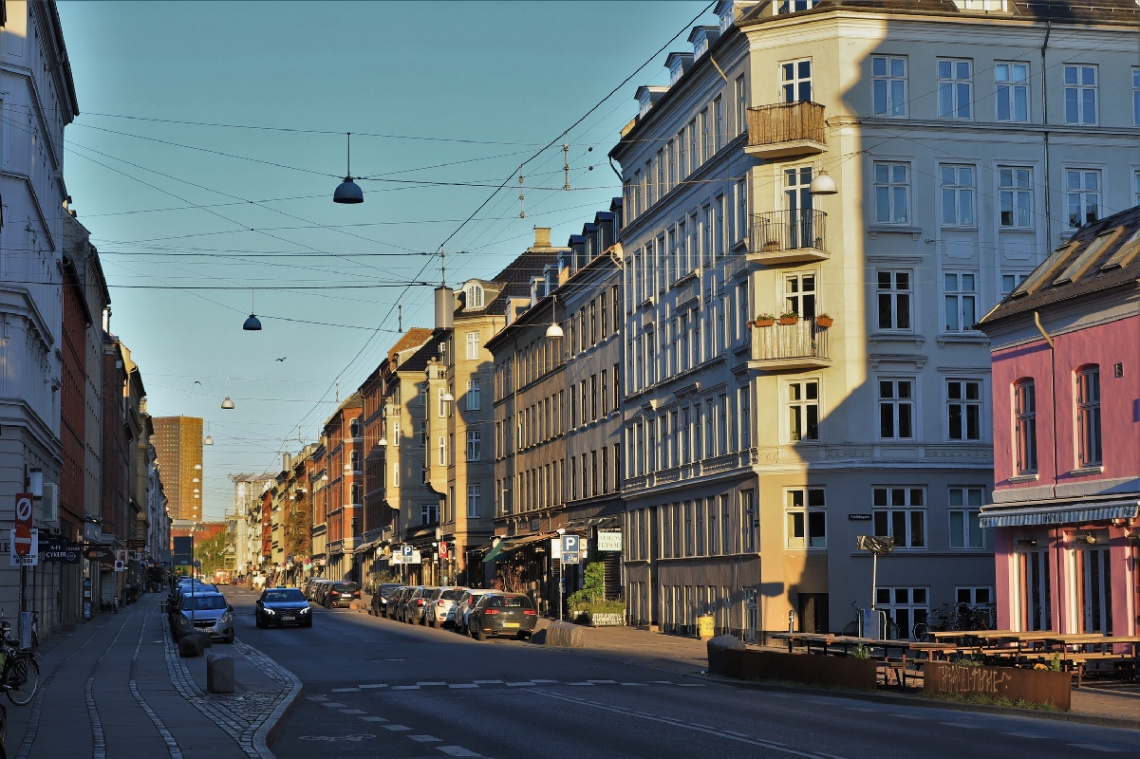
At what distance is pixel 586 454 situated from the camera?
6481 centimetres

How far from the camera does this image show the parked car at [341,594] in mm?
86125

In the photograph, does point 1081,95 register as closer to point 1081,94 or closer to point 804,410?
point 1081,94

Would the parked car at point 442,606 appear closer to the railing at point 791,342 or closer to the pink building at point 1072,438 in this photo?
the railing at point 791,342

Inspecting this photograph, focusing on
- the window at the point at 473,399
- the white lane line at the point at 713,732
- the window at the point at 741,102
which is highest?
the window at the point at 741,102

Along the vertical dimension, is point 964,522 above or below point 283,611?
above

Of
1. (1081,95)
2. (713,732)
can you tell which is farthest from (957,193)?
(713,732)

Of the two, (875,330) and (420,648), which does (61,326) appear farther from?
(875,330)

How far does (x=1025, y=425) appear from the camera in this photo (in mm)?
32438

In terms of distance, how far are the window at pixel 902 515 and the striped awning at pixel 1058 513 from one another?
9477 mm

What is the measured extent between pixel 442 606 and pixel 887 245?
952 inches

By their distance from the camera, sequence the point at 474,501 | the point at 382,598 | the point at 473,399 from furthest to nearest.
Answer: the point at 474,501 → the point at 473,399 → the point at 382,598

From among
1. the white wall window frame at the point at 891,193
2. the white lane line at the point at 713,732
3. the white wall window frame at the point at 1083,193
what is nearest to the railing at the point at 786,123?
the white wall window frame at the point at 891,193

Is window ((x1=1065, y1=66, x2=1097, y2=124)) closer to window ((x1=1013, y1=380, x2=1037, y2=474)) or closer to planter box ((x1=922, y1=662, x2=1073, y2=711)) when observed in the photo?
window ((x1=1013, y1=380, x2=1037, y2=474))

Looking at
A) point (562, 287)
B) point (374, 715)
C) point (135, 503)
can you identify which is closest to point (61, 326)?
point (562, 287)
